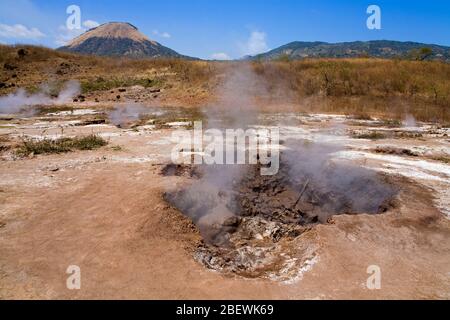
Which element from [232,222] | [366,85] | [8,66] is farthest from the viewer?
[8,66]

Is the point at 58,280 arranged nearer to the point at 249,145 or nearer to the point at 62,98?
the point at 249,145

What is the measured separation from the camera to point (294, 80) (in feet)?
64.9

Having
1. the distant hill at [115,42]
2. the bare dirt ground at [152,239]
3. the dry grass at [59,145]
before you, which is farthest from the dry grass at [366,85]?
the distant hill at [115,42]

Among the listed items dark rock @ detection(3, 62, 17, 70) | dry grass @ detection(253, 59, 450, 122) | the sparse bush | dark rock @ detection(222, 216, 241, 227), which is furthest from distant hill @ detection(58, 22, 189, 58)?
dark rock @ detection(222, 216, 241, 227)

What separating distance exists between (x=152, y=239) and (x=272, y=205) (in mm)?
2497

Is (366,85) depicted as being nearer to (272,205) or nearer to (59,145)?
(272,205)

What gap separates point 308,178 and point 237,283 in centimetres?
403

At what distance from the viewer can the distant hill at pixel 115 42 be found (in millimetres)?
69250

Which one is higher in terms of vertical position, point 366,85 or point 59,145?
point 366,85

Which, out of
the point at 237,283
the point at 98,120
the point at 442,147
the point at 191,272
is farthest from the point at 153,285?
the point at 98,120

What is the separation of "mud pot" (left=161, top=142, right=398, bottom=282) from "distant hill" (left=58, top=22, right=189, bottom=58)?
212 feet

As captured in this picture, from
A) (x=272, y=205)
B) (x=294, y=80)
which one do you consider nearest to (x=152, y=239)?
(x=272, y=205)

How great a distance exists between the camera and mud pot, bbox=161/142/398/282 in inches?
166

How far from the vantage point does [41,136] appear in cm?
991
